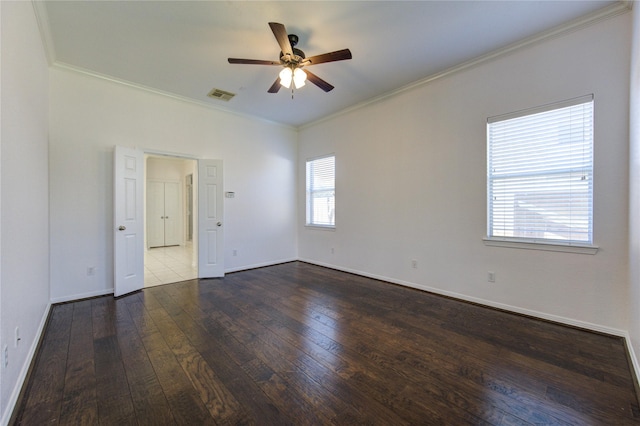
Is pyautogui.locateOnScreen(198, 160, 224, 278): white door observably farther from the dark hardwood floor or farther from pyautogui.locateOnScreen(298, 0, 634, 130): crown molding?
pyautogui.locateOnScreen(298, 0, 634, 130): crown molding

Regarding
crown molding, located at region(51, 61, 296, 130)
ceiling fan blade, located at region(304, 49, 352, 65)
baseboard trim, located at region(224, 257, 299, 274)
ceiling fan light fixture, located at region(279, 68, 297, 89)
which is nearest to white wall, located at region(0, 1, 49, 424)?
crown molding, located at region(51, 61, 296, 130)

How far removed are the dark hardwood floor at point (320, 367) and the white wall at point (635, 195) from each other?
32cm

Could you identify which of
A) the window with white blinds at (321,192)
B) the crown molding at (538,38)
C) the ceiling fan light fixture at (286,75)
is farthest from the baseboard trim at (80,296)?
the crown molding at (538,38)

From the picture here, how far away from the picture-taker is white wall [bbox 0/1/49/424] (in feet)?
5.26

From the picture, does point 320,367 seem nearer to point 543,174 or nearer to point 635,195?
point 635,195

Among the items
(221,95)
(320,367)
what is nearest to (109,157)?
(221,95)

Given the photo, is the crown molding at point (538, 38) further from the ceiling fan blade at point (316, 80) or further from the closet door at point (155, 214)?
the closet door at point (155, 214)

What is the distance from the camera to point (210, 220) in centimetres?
465

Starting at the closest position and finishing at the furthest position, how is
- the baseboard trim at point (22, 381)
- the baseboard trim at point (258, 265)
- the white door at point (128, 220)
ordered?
the baseboard trim at point (22, 381), the white door at point (128, 220), the baseboard trim at point (258, 265)

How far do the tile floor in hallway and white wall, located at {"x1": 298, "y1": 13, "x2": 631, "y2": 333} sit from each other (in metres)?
2.79

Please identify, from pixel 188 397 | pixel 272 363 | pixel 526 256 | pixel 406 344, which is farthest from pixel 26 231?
pixel 526 256

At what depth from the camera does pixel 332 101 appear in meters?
4.51

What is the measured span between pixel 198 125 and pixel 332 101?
2355mm

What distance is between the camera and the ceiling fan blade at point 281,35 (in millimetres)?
2150
